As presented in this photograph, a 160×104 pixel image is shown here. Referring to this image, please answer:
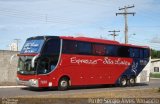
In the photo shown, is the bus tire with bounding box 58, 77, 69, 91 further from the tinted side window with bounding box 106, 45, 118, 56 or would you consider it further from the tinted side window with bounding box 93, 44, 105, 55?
the tinted side window with bounding box 106, 45, 118, 56

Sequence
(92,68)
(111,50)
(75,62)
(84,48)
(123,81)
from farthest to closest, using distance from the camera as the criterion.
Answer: (123,81) < (111,50) < (92,68) < (84,48) < (75,62)

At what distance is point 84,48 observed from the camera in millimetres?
28750

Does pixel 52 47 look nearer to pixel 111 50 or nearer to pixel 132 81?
pixel 111 50

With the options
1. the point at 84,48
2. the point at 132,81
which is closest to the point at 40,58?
the point at 84,48

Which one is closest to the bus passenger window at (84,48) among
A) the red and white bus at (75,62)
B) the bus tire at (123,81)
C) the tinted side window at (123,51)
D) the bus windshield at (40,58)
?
the red and white bus at (75,62)

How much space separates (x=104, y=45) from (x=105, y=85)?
4.78m

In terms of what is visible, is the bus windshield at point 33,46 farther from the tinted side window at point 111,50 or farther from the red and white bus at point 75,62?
the tinted side window at point 111,50

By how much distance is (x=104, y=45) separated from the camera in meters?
30.6

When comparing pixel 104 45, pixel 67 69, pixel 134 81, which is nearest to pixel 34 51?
pixel 67 69

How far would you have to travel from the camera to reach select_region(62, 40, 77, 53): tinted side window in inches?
1064

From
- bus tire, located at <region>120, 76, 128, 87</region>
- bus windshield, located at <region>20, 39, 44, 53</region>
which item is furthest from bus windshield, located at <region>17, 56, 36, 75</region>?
bus tire, located at <region>120, 76, 128, 87</region>

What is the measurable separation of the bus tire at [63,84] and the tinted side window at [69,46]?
1.98 m

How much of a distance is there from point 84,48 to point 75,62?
1.36 meters

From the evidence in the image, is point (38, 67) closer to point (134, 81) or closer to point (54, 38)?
point (54, 38)
